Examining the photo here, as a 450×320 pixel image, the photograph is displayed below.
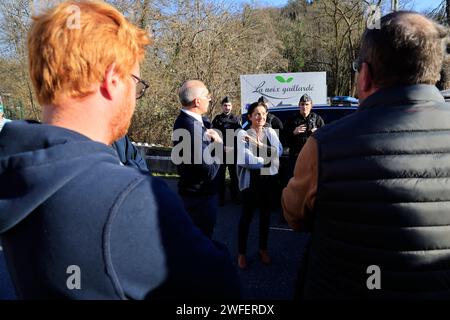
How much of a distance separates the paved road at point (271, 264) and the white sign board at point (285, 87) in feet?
16.0

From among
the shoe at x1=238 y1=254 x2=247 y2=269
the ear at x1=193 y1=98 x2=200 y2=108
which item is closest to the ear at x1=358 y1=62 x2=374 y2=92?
the ear at x1=193 y1=98 x2=200 y2=108

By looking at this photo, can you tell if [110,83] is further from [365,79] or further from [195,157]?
[195,157]

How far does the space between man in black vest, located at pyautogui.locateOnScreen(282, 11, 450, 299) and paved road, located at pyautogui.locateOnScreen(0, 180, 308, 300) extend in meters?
1.40

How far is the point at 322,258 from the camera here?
1.32 m

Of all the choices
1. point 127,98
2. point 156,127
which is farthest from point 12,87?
point 127,98

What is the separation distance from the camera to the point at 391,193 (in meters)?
1.13

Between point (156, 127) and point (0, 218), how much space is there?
464 inches

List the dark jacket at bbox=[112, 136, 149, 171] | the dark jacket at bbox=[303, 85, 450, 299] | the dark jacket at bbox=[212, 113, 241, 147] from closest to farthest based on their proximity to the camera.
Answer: the dark jacket at bbox=[303, 85, 450, 299] < the dark jacket at bbox=[112, 136, 149, 171] < the dark jacket at bbox=[212, 113, 241, 147]

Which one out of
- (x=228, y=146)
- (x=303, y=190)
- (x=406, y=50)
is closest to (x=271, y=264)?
(x=228, y=146)

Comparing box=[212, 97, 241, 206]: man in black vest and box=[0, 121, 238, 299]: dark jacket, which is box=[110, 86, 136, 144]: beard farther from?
box=[212, 97, 241, 206]: man in black vest

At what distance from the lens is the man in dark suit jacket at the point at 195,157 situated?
3215 millimetres

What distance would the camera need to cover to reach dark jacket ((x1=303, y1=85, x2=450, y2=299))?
1129mm

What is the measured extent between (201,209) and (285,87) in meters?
7.32

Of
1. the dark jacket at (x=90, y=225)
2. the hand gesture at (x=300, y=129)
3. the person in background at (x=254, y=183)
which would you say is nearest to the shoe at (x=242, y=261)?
the person in background at (x=254, y=183)
